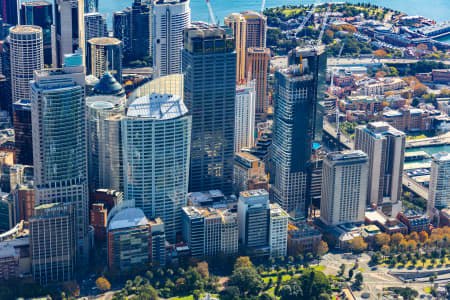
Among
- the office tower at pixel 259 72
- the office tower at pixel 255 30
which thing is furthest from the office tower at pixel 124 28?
the office tower at pixel 259 72

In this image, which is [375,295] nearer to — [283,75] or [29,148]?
[283,75]

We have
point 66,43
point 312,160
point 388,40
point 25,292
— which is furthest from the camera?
point 388,40

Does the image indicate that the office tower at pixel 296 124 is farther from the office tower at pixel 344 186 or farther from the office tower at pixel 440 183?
the office tower at pixel 440 183

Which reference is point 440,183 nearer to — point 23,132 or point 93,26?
point 23,132

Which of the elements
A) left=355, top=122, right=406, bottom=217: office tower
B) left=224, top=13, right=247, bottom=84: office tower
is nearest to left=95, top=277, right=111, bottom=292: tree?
left=355, top=122, right=406, bottom=217: office tower

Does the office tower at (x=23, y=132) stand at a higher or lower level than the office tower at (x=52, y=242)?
higher

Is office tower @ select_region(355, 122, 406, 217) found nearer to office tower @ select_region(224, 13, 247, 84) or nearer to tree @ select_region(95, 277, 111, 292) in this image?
office tower @ select_region(224, 13, 247, 84)

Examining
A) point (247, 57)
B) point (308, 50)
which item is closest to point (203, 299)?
point (308, 50)
